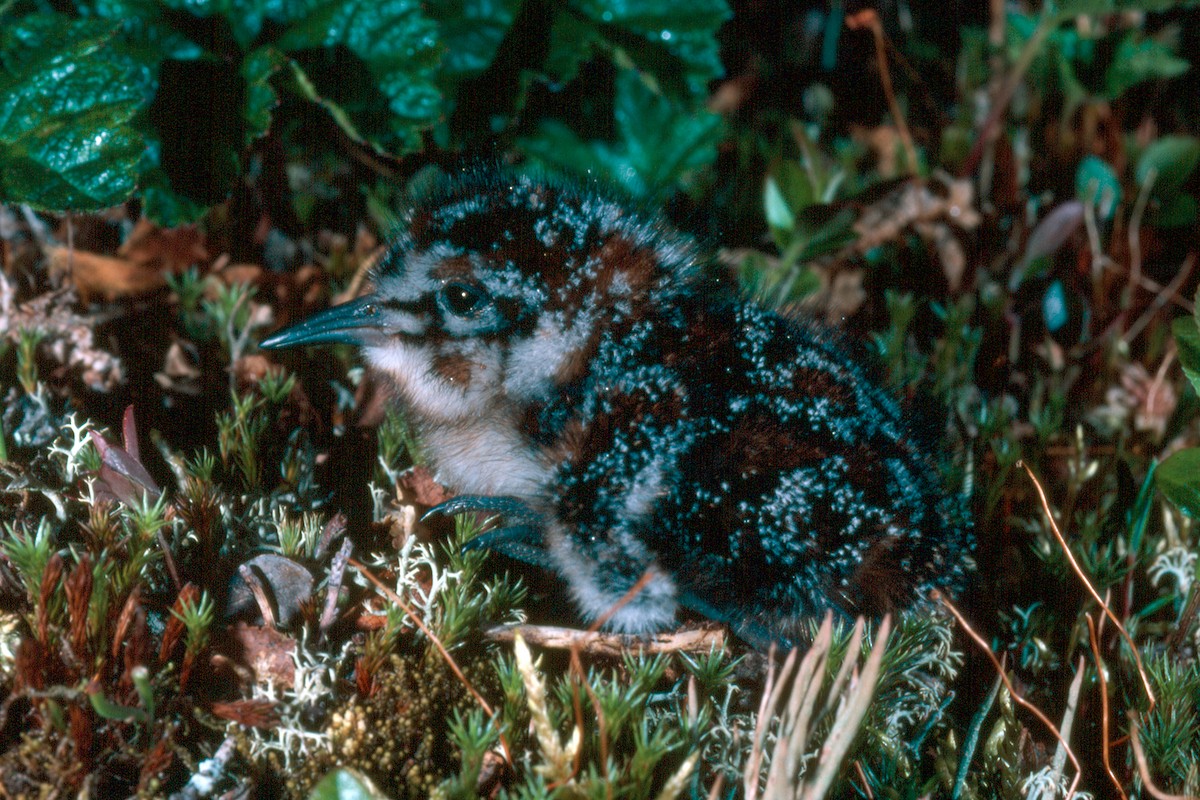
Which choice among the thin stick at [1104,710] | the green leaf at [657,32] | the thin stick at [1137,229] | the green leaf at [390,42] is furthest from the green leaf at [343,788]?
the thin stick at [1137,229]

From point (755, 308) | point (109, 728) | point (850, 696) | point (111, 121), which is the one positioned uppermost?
point (111, 121)

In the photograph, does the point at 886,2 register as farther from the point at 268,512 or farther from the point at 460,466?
the point at 268,512

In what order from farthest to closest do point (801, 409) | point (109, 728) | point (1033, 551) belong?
point (1033, 551)
point (801, 409)
point (109, 728)

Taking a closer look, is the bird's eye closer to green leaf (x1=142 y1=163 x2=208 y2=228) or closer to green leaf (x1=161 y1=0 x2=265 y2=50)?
green leaf (x1=142 y1=163 x2=208 y2=228)

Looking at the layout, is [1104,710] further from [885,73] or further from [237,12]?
[237,12]

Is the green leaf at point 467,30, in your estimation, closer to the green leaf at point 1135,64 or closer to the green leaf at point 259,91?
the green leaf at point 259,91

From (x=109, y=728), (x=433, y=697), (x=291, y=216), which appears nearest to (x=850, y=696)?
(x=433, y=697)

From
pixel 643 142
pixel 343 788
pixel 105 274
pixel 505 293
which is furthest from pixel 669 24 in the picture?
pixel 343 788
